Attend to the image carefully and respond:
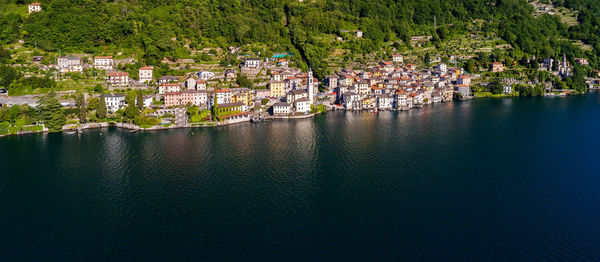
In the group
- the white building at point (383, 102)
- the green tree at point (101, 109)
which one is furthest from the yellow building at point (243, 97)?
the white building at point (383, 102)

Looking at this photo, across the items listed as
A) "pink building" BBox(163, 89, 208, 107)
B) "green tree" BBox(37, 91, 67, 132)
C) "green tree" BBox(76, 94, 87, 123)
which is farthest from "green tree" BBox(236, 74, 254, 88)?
"green tree" BBox(37, 91, 67, 132)

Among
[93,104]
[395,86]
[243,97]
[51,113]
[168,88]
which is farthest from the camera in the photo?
[395,86]

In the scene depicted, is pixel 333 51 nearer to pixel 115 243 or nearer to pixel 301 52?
pixel 301 52

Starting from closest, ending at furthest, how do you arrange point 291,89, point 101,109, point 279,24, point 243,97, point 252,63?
point 101,109, point 243,97, point 291,89, point 252,63, point 279,24

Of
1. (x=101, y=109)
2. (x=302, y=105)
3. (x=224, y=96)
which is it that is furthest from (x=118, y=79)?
(x=302, y=105)

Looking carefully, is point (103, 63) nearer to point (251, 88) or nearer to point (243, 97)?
point (251, 88)
